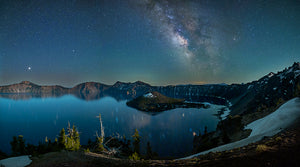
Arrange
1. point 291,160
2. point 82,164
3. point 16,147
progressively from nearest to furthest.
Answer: point 291,160, point 82,164, point 16,147

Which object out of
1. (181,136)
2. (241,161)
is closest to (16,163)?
(241,161)

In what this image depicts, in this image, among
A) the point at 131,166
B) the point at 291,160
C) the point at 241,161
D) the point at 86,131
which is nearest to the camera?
the point at 291,160

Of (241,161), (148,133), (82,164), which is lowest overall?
(148,133)

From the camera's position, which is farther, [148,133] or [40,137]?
[148,133]

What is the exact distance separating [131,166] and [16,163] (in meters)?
12.8

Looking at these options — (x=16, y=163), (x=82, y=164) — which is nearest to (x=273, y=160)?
(x=82, y=164)

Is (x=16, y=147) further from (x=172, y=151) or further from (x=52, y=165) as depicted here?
(x=172, y=151)

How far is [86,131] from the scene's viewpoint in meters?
96.8

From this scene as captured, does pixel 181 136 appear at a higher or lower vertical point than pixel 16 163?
lower

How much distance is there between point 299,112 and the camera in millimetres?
18672

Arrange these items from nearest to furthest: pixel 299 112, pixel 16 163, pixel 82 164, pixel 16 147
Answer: pixel 82 164, pixel 16 163, pixel 299 112, pixel 16 147

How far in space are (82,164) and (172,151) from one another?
217ft

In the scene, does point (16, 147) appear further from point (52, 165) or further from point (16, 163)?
point (52, 165)

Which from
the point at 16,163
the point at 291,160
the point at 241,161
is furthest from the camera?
the point at 16,163
